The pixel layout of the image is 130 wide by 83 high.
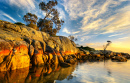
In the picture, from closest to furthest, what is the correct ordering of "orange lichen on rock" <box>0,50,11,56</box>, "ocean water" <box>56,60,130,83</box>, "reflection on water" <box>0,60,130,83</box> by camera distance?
1. "reflection on water" <box>0,60,130,83</box>
2. "ocean water" <box>56,60,130,83</box>
3. "orange lichen on rock" <box>0,50,11,56</box>

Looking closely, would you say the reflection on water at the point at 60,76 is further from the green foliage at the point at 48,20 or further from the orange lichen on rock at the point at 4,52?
the green foliage at the point at 48,20

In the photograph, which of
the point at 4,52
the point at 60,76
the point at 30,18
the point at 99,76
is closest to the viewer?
the point at 60,76

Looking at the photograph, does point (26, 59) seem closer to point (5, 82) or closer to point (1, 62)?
point (1, 62)

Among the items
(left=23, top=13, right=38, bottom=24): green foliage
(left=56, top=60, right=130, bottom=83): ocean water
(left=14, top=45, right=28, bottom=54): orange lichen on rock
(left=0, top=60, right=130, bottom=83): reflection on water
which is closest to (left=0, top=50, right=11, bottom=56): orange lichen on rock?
(left=14, top=45, right=28, bottom=54): orange lichen on rock

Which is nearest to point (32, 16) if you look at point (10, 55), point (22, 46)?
point (22, 46)

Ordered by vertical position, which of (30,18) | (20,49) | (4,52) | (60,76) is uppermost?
(30,18)

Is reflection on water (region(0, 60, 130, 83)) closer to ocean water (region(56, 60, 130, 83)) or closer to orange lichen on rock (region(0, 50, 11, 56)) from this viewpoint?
ocean water (region(56, 60, 130, 83))

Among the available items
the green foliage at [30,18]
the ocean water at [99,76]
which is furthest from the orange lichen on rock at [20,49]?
the green foliage at [30,18]

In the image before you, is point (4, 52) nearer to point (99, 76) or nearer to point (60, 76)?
point (60, 76)

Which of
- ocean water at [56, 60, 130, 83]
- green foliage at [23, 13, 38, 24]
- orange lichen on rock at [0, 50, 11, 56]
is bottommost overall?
ocean water at [56, 60, 130, 83]

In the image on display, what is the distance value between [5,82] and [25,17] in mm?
30571

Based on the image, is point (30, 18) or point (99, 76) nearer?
point (99, 76)

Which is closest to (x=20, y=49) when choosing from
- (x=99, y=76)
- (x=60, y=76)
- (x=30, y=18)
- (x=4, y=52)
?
(x=4, y=52)

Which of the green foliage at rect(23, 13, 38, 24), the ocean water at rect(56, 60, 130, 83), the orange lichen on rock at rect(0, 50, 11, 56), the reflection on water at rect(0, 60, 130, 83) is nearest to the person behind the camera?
the reflection on water at rect(0, 60, 130, 83)
